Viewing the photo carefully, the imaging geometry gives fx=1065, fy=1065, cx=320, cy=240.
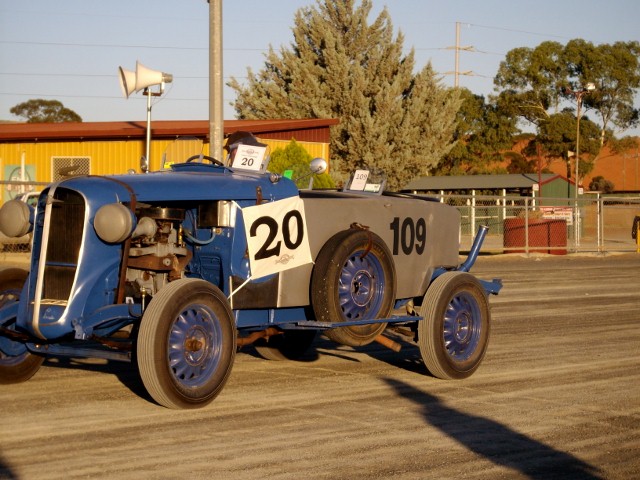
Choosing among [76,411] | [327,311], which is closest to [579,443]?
[327,311]

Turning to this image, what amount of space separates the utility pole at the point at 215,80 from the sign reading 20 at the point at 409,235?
25.7 ft

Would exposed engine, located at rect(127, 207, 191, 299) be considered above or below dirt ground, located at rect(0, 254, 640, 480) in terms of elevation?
above

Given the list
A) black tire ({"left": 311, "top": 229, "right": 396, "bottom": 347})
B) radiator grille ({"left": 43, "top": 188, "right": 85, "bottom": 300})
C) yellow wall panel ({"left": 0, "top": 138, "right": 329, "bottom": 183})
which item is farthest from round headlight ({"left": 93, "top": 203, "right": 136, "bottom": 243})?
yellow wall panel ({"left": 0, "top": 138, "right": 329, "bottom": 183})

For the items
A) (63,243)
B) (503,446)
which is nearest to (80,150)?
(63,243)

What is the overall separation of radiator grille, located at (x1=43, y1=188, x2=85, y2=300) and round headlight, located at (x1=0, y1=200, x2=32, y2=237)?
537 millimetres

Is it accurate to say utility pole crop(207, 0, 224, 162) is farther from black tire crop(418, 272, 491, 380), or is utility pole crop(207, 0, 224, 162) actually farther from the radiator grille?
the radiator grille

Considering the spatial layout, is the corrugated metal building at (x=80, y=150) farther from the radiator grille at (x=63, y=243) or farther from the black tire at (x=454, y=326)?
the radiator grille at (x=63, y=243)

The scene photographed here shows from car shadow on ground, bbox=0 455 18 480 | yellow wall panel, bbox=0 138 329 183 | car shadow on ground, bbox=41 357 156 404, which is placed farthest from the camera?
yellow wall panel, bbox=0 138 329 183

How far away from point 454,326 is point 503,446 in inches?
114

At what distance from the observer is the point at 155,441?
262 inches

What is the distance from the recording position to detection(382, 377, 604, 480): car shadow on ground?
6102 mm

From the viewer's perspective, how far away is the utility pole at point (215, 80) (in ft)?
56.4

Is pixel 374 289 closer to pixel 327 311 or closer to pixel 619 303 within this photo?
pixel 327 311

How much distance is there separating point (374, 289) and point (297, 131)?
26.7 m
